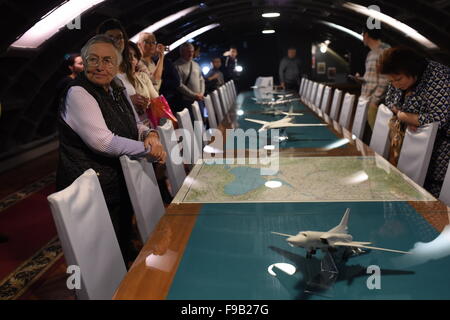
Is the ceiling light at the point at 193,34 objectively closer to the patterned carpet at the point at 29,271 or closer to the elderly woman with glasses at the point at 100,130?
the patterned carpet at the point at 29,271

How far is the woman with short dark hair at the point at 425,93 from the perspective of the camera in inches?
101

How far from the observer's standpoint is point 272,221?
181 cm

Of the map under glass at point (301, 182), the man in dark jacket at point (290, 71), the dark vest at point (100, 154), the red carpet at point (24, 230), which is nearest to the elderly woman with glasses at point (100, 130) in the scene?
the dark vest at point (100, 154)

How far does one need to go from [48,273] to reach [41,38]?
157 inches

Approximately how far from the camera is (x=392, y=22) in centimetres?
959

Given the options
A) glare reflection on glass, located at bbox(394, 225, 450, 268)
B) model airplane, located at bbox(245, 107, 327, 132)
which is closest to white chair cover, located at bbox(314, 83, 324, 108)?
model airplane, located at bbox(245, 107, 327, 132)

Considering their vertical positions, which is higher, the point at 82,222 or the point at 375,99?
the point at 82,222

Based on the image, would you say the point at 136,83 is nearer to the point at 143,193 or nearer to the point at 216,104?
the point at 143,193

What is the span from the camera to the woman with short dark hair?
2.57 metres

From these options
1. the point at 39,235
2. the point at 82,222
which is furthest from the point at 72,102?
the point at 39,235

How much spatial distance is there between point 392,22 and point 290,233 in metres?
9.30

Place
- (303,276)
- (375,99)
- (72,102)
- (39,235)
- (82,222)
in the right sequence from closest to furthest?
1. (303,276)
2. (82,222)
3. (72,102)
4. (39,235)
5. (375,99)
